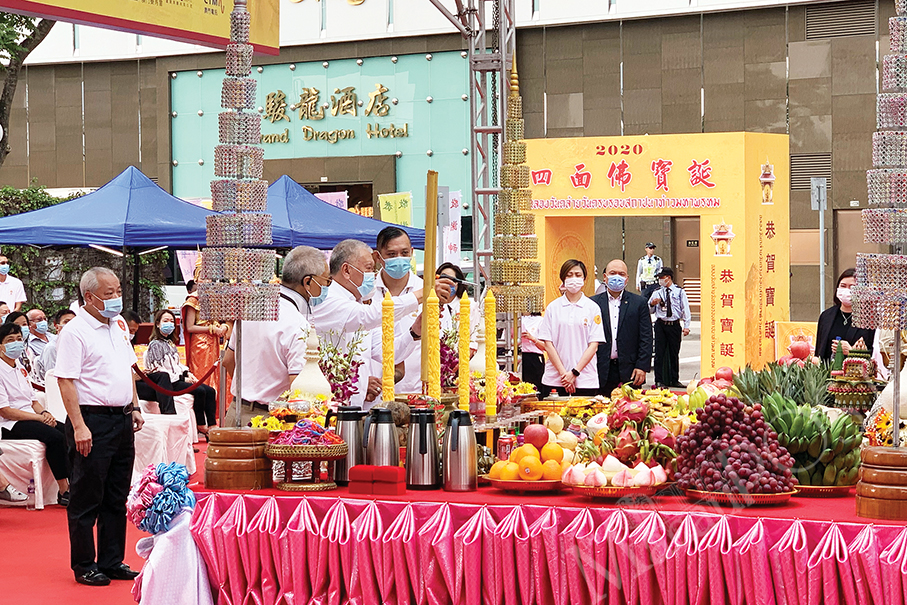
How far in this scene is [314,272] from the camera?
5219 mm

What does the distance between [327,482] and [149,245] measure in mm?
7509

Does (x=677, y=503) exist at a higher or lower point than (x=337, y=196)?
lower

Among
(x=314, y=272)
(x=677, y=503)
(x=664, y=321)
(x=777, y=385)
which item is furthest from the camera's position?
(x=664, y=321)

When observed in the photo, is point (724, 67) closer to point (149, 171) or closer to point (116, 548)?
point (149, 171)

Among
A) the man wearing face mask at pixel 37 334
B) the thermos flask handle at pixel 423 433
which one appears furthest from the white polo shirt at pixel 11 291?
the thermos flask handle at pixel 423 433

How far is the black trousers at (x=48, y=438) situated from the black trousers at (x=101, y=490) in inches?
85.4

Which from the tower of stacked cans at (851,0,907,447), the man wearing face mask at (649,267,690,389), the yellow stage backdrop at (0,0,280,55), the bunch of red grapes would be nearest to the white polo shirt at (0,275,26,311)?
the yellow stage backdrop at (0,0,280,55)

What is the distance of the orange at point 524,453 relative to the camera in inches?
144

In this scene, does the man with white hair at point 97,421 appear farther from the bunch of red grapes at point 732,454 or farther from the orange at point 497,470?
the bunch of red grapes at point 732,454

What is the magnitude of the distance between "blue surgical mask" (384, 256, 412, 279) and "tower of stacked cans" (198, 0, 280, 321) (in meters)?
1.05

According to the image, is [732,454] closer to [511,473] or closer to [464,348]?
[511,473]

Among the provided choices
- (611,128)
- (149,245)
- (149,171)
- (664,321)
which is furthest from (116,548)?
(149,171)

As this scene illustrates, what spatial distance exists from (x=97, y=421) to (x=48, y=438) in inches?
94.5

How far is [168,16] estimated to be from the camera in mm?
7113
